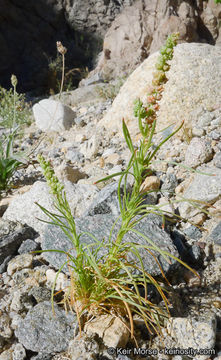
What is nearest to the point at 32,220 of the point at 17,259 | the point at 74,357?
the point at 17,259

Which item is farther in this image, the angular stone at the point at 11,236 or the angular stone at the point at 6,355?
the angular stone at the point at 11,236

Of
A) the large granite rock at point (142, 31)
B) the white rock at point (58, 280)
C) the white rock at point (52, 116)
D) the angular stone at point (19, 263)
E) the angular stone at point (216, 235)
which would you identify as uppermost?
the large granite rock at point (142, 31)

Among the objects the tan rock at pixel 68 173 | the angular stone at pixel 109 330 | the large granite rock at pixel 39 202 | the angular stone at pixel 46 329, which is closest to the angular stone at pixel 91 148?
the tan rock at pixel 68 173

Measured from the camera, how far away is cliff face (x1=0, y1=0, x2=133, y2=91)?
10148mm

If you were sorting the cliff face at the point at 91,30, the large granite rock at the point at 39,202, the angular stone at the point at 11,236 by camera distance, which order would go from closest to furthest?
the angular stone at the point at 11,236
the large granite rock at the point at 39,202
the cliff face at the point at 91,30

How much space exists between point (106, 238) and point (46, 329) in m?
0.72

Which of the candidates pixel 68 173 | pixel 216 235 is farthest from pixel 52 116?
pixel 216 235

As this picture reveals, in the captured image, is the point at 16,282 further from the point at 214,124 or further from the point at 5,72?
the point at 5,72

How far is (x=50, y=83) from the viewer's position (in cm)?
1028

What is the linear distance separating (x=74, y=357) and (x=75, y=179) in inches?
85.1

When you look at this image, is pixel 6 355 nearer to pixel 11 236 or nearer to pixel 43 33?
pixel 11 236

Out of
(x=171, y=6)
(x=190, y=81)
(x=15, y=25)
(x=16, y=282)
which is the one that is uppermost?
(x=15, y=25)

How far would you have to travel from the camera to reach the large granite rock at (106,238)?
6.36ft

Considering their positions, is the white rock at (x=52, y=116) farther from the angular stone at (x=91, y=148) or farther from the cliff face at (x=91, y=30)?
the cliff face at (x=91, y=30)
